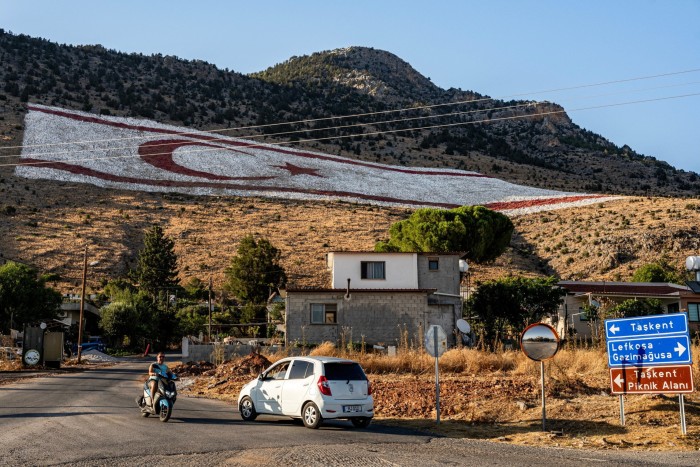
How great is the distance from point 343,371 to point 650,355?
20.5 feet

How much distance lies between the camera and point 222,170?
101438 mm

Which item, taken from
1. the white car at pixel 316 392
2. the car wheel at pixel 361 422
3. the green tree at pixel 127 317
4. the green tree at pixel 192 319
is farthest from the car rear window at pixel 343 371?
the green tree at pixel 127 317

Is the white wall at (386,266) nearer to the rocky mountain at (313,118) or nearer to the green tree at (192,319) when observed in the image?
the green tree at (192,319)

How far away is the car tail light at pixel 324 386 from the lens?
1565cm

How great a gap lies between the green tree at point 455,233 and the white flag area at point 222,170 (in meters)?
27.3

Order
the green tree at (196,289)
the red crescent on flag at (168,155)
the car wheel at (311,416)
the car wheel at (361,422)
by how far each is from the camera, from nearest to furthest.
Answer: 1. the car wheel at (311,416)
2. the car wheel at (361,422)
3. the green tree at (196,289)
4. the red crescent on flag at (168,155)

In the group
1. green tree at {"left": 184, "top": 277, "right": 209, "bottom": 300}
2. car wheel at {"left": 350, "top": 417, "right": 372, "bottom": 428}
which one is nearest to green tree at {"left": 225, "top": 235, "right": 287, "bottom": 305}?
green tree at {"left": 184, "top": 277, "right": 209, "bottom": 300}

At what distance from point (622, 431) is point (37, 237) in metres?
65.0

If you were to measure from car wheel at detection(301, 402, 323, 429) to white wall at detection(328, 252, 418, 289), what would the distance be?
1029 inches

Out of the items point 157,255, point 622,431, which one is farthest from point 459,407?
point 157,255

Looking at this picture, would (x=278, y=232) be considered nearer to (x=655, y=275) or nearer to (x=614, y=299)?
(x=655, y=275)

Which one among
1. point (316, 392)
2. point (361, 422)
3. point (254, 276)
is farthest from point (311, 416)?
point (254, 276)

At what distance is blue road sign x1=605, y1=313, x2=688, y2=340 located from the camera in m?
14.8

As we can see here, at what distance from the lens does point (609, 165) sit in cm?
13850
